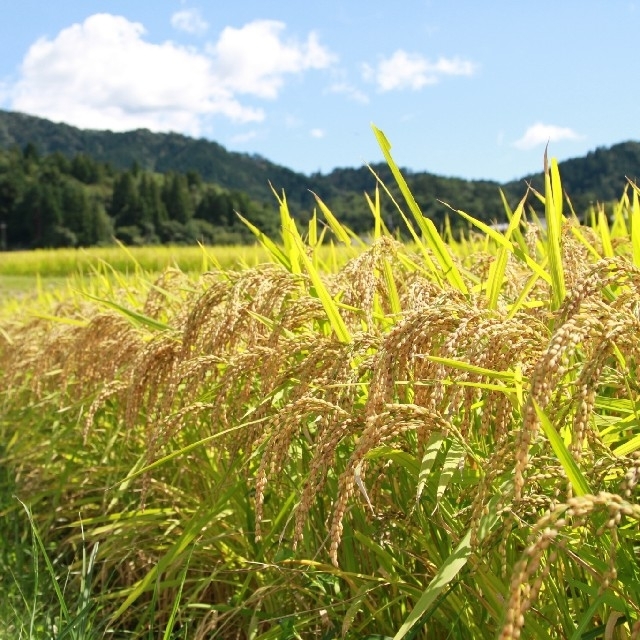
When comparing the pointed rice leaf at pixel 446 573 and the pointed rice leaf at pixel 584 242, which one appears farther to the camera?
the pointed rice leaf at pixel 584 242

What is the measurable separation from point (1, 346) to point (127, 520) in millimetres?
3458

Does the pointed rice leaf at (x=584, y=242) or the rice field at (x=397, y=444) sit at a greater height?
the pointed rice leaf at (x=584, y=242)

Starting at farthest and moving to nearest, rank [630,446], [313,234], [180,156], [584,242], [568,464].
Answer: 1. [180,156]
2. [313,234]
3. [584,242]
4. [630,446]
5. [568,464]

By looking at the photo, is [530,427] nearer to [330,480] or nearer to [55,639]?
[330,480]

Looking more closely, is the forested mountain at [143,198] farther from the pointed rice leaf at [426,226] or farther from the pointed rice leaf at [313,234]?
the pointed rice leaf at [426,226]

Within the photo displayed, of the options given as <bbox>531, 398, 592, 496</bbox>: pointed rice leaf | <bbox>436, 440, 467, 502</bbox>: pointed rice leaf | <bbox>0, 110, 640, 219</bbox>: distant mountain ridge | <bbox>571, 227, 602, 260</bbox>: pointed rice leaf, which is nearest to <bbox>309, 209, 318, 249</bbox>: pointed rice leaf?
Answer: <bbox>571, 227, 602, 260</bbox>: pointed rice leaf

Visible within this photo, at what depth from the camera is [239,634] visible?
2.25 meters

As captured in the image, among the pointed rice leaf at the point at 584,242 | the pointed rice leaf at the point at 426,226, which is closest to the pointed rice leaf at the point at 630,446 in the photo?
the pointed rice leaf at the point at 426,226

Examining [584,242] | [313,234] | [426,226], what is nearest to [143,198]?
[313,234]

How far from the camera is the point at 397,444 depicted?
4.46 ft

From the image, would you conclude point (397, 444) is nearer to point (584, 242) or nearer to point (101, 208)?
point (584, 242)

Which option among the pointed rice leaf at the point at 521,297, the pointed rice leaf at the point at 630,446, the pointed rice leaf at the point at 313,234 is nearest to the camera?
the pointed rice leaf at the point at 630,446

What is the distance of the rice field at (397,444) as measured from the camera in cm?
101

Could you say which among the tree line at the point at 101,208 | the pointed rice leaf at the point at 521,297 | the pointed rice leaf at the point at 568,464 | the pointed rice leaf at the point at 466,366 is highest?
the tree line at the point at 101,208
